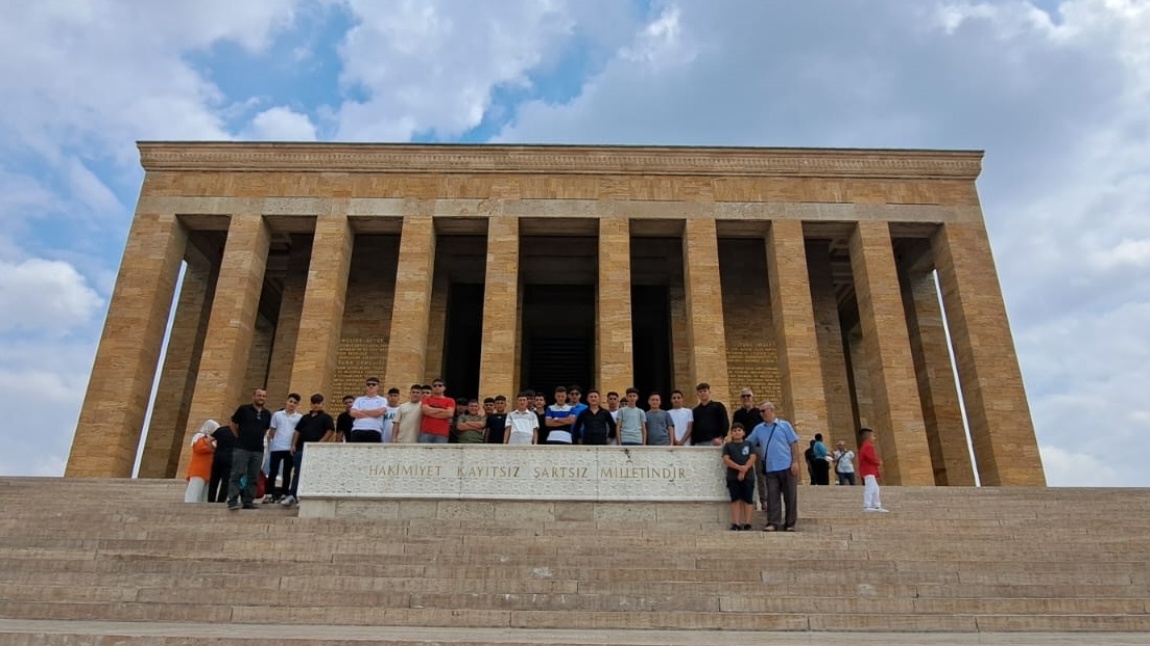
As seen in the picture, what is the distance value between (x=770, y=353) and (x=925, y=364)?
12.6ft

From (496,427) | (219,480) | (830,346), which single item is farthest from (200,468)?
(830,346)

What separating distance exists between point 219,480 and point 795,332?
487 inches

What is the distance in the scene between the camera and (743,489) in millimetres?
8250

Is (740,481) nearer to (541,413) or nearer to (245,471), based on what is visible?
(541,413)

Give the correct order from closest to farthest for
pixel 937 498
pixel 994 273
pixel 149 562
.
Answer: pixel 149 562 < pixel 937 498 < pixel 994 273

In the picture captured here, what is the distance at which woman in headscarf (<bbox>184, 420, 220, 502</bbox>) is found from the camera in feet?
32.1

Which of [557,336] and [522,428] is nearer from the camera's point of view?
[522,428]

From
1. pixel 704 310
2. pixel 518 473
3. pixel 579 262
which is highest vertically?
pixel 579 262

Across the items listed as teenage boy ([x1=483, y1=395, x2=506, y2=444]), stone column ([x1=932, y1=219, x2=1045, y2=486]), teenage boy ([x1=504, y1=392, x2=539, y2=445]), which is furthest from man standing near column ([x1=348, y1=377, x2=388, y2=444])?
stone column ([x1=932, y1=219, x2=1045, y2=486])

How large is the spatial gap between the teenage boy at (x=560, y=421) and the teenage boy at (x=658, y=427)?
3.23ft

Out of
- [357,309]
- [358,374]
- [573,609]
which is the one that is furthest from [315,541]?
[357,309]

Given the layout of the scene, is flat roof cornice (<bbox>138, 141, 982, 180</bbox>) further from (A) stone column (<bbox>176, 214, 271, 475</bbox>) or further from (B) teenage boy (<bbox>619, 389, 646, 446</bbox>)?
(B) teenage boy (<bbox>619, 389, 646, 446</bbox>)

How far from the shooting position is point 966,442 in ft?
61.5

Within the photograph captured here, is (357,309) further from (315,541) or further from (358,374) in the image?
(315,541)
